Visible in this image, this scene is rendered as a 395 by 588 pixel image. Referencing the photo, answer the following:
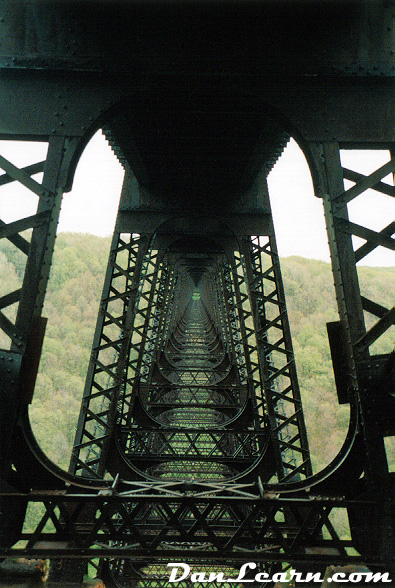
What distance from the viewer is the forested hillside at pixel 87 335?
64.5 m

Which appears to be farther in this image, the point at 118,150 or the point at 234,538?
the point at 118,150

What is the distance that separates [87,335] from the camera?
8819 centimetres

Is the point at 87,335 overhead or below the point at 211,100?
overhead

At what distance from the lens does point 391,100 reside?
5172 mm

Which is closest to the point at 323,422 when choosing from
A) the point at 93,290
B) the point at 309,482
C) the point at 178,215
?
the point at 93,290

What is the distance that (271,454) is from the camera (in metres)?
8.71

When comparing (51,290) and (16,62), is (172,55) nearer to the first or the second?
(16,62)

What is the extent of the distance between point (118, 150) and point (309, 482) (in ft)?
22.4

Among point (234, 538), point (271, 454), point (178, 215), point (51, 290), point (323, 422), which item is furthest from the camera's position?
point (51, 290)

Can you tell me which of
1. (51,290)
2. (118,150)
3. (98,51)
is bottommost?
(98,51)

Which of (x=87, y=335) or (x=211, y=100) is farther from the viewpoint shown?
(x=87, y=335)

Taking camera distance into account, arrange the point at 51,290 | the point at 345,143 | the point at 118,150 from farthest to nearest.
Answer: the point at 51,290, the point at 118,150, the point at 345,143

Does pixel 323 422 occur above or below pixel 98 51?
below

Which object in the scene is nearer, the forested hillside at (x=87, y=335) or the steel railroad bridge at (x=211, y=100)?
the steel railroad bridge at (x=211, y=100)
